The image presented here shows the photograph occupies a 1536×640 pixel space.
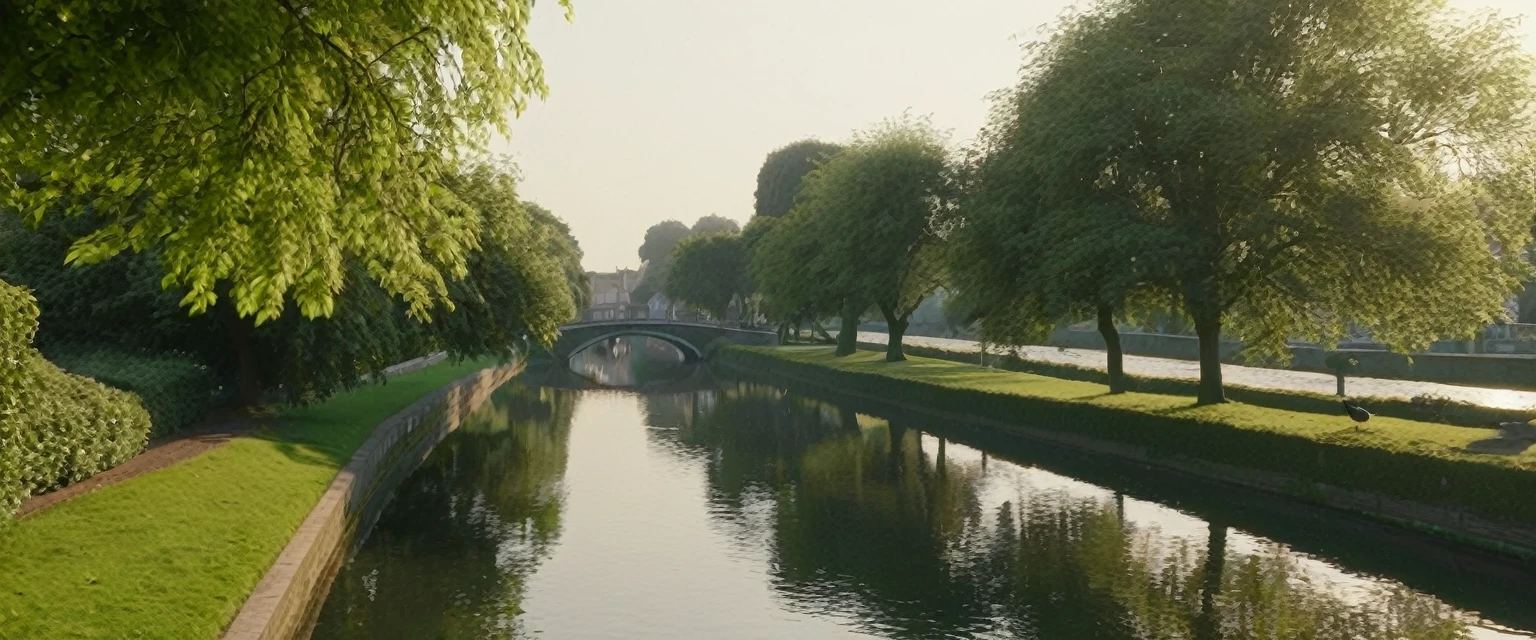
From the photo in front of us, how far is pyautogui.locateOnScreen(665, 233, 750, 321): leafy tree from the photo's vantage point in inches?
4245

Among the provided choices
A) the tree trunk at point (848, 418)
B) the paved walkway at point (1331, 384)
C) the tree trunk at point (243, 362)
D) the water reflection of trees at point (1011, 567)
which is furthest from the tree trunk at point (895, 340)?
the tree trunk at point (243, 362)

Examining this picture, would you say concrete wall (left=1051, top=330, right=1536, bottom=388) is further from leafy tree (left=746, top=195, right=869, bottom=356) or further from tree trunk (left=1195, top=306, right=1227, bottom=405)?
leafy tree (left=746, top=195, right=869, bottom=356)

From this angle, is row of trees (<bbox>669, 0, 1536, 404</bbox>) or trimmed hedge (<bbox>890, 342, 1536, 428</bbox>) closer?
row of trees (<bbox>669, 0, 1536, 404</bbox>)

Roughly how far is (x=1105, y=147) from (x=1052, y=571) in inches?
584

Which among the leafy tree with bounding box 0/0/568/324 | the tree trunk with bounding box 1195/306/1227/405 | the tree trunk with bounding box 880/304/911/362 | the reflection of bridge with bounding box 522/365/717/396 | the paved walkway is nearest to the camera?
the leafy tree with bounding box 0/0/568/324

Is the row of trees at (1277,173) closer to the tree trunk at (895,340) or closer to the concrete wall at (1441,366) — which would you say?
the concrete wall at (1441,366)

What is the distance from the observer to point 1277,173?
3156 centimetres

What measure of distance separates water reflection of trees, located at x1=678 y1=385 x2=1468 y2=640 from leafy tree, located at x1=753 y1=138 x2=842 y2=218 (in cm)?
8864

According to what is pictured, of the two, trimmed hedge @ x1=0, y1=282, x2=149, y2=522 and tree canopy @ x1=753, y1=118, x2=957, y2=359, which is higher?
tree canopy @ x1=753, y1=118, x2=957, y2=359

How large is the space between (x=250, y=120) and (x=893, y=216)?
158ft

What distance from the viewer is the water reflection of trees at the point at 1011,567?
17672 mm

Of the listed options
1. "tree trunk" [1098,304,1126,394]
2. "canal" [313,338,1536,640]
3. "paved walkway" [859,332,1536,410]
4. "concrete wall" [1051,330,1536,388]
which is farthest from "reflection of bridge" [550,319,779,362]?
"canal" [313,338,1536,640]

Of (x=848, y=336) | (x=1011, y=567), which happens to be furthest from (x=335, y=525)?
(x=848, y=336)

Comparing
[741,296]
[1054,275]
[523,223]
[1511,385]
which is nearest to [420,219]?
[1054,275]
